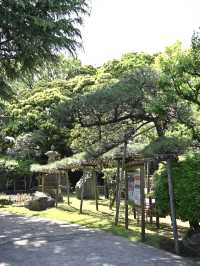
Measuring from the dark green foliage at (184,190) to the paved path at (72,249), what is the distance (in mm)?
1134

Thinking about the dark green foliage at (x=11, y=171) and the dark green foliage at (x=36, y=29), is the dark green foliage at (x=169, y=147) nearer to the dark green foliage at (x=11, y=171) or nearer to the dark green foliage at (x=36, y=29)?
the dark green foliage at (x=36, y=29)

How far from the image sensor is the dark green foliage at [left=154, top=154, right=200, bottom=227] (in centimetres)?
937

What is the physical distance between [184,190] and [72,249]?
306cm

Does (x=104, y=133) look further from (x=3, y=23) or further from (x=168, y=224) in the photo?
(x=3, y=23)

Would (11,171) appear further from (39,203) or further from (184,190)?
(184,190)

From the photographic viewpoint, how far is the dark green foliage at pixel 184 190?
9367 millimetres

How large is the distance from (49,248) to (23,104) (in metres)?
23.6

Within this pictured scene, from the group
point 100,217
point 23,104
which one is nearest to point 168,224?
point 100,217

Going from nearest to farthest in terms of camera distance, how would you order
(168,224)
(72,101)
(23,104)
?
(72,101) → (168,224) → (23,104)

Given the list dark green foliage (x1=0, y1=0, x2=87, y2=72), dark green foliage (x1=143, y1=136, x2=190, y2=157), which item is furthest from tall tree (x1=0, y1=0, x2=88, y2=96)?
dark green foliage (x1=143, y1=136, x2=190, y2=157)

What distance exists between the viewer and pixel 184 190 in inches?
380

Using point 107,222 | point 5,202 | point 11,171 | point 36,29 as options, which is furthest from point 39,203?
point 11,171

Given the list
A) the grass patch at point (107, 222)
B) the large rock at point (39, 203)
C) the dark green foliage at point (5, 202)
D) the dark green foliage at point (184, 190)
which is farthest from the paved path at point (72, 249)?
the dark green foliage at point (5, 202)

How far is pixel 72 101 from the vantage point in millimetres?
12727
